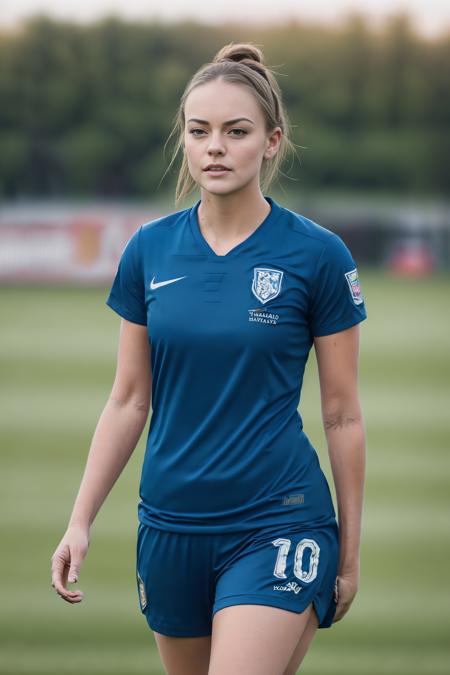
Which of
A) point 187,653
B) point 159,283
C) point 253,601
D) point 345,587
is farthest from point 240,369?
point 187,653

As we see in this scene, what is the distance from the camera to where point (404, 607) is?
6.65m

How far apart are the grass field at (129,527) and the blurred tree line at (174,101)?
1401 inches

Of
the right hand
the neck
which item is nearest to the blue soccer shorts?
the right hand

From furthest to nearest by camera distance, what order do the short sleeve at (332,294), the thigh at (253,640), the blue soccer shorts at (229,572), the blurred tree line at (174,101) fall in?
1. the blurred tree line at (174,101)
2. the short sleeve at (332,294)
3. the blue soccer shorts at (229,572)
4. the thigh at (253,640)

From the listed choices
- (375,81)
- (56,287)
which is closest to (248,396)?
(56,287)

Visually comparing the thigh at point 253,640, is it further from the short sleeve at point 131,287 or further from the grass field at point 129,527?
the grass field at point 129,527

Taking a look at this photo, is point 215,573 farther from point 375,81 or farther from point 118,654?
point 375,81

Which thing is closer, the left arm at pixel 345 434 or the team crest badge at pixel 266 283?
the team crest badge at pixel 266 283

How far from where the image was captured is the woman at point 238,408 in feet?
10.2

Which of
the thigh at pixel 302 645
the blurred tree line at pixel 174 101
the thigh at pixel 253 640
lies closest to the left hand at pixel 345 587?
the thigh at pixel 302 645

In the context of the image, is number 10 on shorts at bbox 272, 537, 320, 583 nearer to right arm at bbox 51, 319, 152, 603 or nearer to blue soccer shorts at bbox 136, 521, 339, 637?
blue soccer shorts at bbox 136, 521, 339, 637

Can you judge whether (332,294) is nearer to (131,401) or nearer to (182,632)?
(131,401)

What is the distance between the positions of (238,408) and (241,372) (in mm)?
92

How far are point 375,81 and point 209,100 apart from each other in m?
58.4
